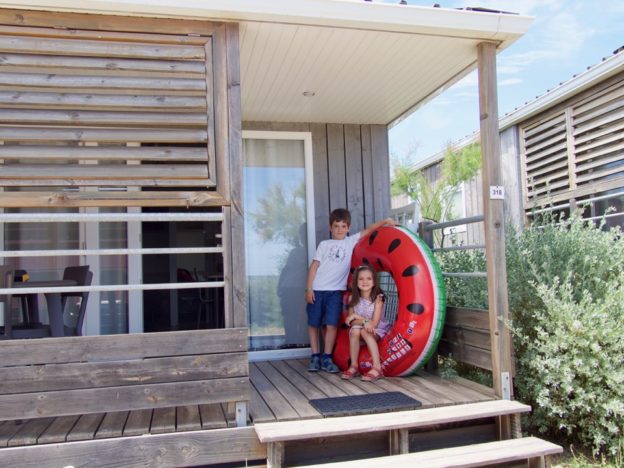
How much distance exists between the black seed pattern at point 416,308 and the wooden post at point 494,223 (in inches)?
17.5

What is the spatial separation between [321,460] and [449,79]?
2.74m

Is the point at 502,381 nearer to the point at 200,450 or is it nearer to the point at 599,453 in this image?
the point at 599,453

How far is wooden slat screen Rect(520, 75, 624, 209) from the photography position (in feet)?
19.5

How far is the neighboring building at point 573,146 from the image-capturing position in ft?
19.4

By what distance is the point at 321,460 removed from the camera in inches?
108

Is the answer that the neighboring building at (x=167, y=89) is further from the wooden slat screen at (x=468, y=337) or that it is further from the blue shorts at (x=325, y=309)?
the wooden slat screen at (x=468, y=337)

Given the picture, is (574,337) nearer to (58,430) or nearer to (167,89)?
(167,89)

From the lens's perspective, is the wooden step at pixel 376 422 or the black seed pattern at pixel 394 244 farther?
the black seed pattern at pixel 394 244

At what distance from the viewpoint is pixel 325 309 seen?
4121 mm

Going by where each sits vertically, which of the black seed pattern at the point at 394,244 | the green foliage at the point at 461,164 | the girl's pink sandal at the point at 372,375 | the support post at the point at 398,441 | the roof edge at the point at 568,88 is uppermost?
the roof edge at the point at 568,88

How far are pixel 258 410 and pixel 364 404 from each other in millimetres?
580

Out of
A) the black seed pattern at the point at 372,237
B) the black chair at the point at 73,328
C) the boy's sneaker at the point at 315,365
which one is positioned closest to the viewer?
the black chair at the point at 73,328

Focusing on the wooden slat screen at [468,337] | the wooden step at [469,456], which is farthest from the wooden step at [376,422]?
the wooden slat screen at [468,337]

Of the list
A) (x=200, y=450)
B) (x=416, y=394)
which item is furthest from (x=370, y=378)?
(x=200, y=450)
